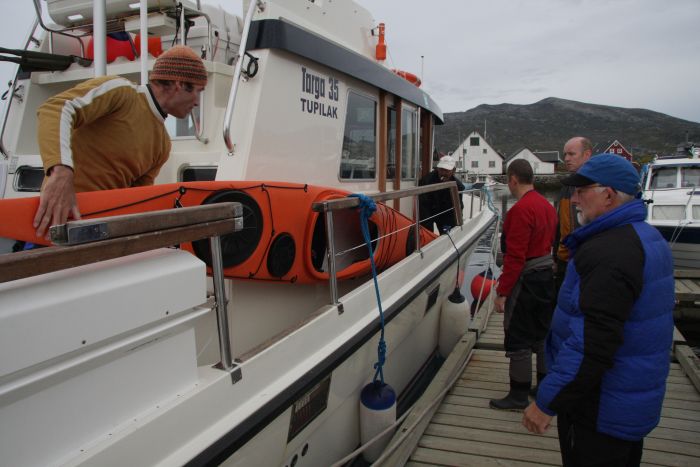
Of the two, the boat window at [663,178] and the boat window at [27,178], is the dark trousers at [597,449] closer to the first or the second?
the boat window at [27,178]

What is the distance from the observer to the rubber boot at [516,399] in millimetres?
3305

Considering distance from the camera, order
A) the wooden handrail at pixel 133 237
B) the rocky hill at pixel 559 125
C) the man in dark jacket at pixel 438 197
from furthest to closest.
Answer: the rocky hill at pixel 559 125
the man in dark jacket at pixel 438 197
the wooden handrail at pixel 133 237

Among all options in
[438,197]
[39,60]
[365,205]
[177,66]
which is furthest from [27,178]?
[438,197]

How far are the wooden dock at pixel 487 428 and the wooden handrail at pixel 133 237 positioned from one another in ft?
5.75

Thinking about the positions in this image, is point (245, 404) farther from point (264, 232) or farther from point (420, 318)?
point (420, 318)

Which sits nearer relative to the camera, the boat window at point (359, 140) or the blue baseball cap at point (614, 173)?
the blue baseball cap at point (614, 173)

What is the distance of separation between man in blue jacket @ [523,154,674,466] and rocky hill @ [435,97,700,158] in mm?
88952

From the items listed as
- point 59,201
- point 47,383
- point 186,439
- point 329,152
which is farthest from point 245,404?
point 329,152

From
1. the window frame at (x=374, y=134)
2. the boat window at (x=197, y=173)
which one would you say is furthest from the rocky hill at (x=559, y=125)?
the boat window at (x=197, y=173)

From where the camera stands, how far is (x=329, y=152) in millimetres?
3523

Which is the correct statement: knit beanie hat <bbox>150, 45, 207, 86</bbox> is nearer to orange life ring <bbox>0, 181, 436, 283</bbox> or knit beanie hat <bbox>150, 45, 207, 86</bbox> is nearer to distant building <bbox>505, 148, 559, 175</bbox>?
orange life ring <bbox>0, 181, 436, 283</bbox>

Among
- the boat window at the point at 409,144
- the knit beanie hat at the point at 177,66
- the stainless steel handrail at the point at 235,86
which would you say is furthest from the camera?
the boat window at the point at 409,144

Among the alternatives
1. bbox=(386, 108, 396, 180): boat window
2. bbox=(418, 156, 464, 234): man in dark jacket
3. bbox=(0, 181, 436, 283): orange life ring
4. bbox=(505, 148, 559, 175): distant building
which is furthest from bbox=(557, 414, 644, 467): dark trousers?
bbox=(505, 148, 559, 175): distant building

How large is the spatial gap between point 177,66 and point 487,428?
2881mm
